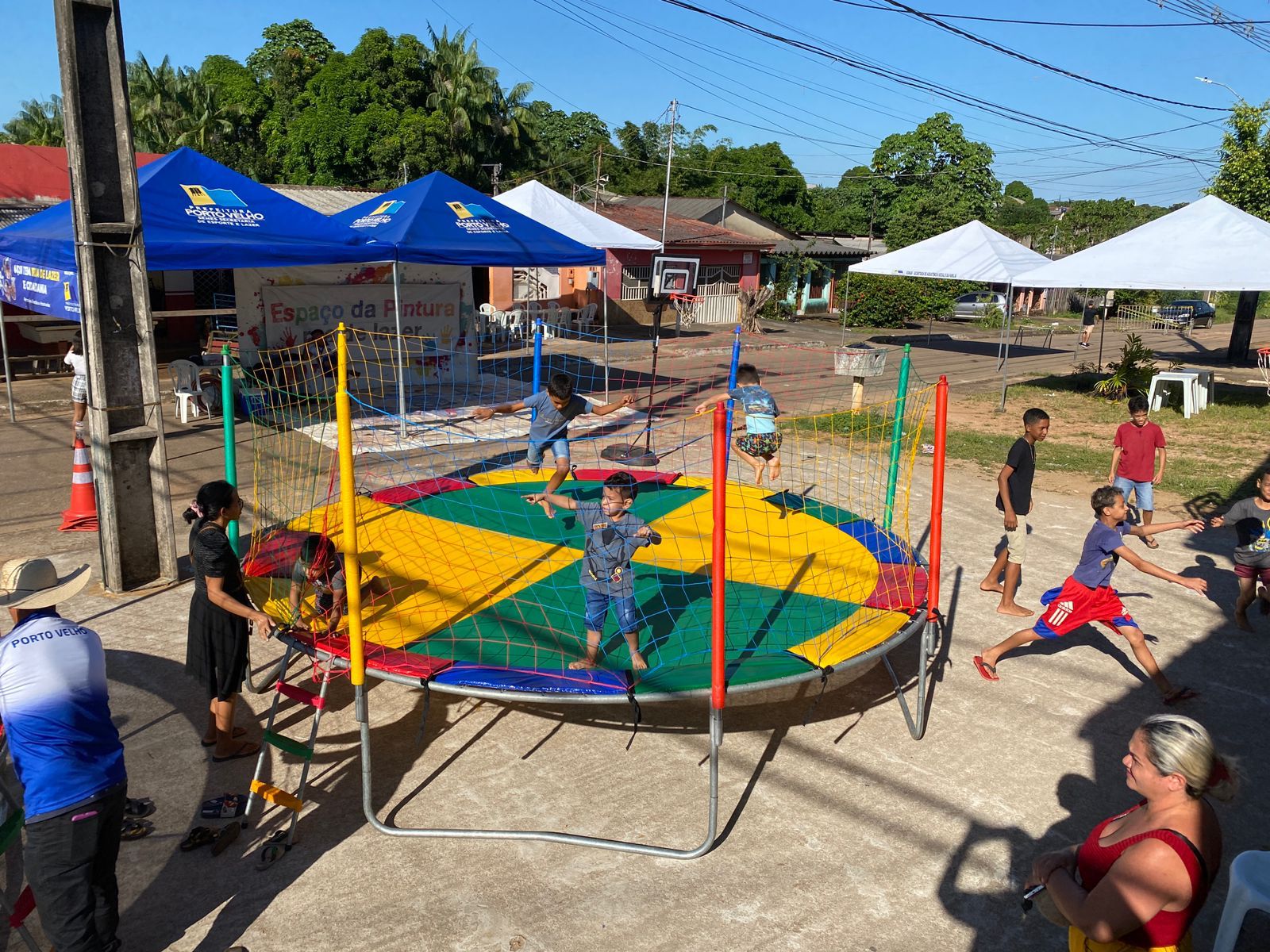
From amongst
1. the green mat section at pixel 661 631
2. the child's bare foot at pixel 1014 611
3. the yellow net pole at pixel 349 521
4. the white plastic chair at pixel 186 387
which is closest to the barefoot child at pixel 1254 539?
the child's bare foot at pixel 1014 611

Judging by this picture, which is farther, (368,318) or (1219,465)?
(368,318)

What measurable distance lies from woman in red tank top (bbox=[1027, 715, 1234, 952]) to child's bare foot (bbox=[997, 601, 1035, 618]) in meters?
4.64

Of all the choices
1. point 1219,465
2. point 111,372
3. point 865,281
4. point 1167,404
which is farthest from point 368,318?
point 865,281

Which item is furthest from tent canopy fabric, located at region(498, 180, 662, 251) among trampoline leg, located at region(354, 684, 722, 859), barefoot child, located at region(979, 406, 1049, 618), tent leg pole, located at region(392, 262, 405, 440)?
trampoline leg, located at region(354, 684, 722, 859)

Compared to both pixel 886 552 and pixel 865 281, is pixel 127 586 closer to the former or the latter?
pixel 886 552

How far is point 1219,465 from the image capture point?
12.4m

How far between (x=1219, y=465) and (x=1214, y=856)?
11.6 metres

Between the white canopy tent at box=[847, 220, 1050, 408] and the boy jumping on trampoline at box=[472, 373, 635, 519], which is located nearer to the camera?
the boy jumping on trampoline at box=[472, 373, 635, 519]

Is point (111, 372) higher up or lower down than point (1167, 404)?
higher up

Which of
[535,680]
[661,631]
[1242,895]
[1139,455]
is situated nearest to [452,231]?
[661,631]

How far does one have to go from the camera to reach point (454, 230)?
13.3 meters

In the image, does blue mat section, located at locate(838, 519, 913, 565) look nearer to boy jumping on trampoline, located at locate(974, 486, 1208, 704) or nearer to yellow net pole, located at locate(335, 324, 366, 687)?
boy jumping on trampoline, located at locate(974, 486, 1208, 704)

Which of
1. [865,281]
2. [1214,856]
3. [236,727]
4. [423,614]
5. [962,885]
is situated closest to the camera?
[1214,856]

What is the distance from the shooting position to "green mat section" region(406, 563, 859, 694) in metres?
5.07
